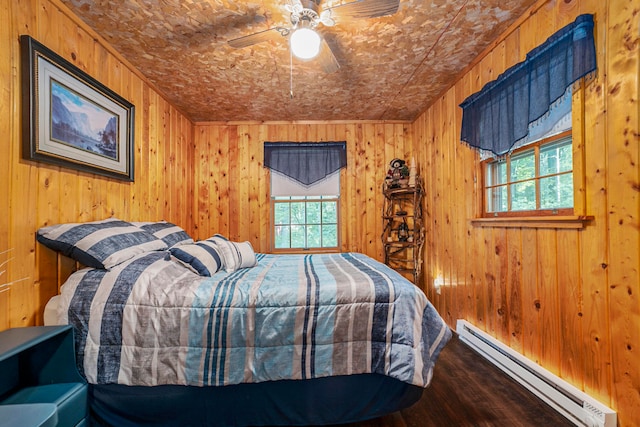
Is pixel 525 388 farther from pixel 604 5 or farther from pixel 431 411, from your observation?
pixel 604 5

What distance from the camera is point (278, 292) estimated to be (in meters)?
1.34

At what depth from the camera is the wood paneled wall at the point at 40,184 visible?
1278 mm

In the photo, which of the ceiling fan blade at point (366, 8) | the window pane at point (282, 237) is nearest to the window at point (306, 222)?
the window pane at point (282, 237)

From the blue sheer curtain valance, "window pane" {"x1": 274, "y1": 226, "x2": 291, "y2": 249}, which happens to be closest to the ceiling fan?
the blue sheer curtain valance

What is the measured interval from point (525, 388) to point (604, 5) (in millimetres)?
2221

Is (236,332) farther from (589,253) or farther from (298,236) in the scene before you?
(298,236)

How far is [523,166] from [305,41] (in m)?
1.77

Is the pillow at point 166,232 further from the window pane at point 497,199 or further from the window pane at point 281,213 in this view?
the window pane at point 497,199

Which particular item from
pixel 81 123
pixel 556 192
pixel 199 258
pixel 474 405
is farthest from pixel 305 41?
pixel 474 405

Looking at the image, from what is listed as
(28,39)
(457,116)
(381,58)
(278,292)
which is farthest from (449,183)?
(28,39)

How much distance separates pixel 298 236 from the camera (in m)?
3.47

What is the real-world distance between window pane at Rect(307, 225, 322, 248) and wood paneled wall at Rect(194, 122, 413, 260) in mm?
328

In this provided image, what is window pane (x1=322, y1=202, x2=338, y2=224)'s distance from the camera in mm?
3480

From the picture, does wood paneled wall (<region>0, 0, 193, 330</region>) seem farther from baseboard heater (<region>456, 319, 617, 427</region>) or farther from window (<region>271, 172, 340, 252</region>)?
baseboard heater (<region>456, 319, 617, 427</region>)
